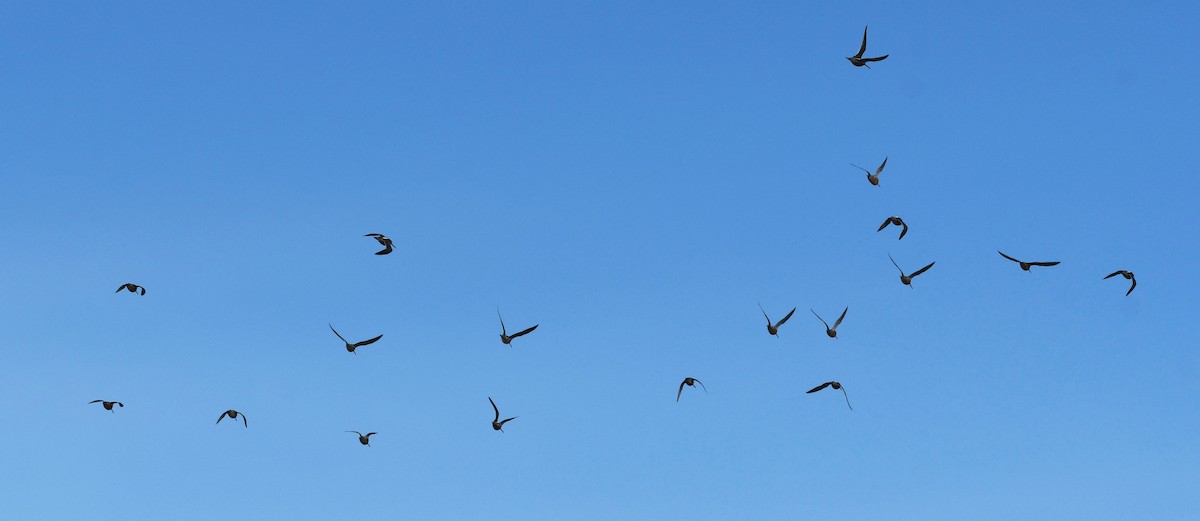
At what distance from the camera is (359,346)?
83.7m

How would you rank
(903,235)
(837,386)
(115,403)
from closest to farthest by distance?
1. (903,235)
2. (837,386)
3. (115,403)

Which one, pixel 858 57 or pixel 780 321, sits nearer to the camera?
pixel 858 57

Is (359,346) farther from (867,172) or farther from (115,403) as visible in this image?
(867,172)

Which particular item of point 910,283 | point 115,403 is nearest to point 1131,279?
point 910,283

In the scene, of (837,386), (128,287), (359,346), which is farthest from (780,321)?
(128,287)

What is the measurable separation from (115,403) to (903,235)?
42.4m

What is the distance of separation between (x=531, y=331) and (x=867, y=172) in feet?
59.1

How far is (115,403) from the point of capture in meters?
88.7

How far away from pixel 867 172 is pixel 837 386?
1067 centimetres

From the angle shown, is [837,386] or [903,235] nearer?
[903,235]

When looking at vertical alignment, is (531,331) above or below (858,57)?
below

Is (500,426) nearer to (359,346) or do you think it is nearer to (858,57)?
(359,346)

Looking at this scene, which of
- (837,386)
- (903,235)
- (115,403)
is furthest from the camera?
(115,403)

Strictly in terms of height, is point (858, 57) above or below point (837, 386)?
above
